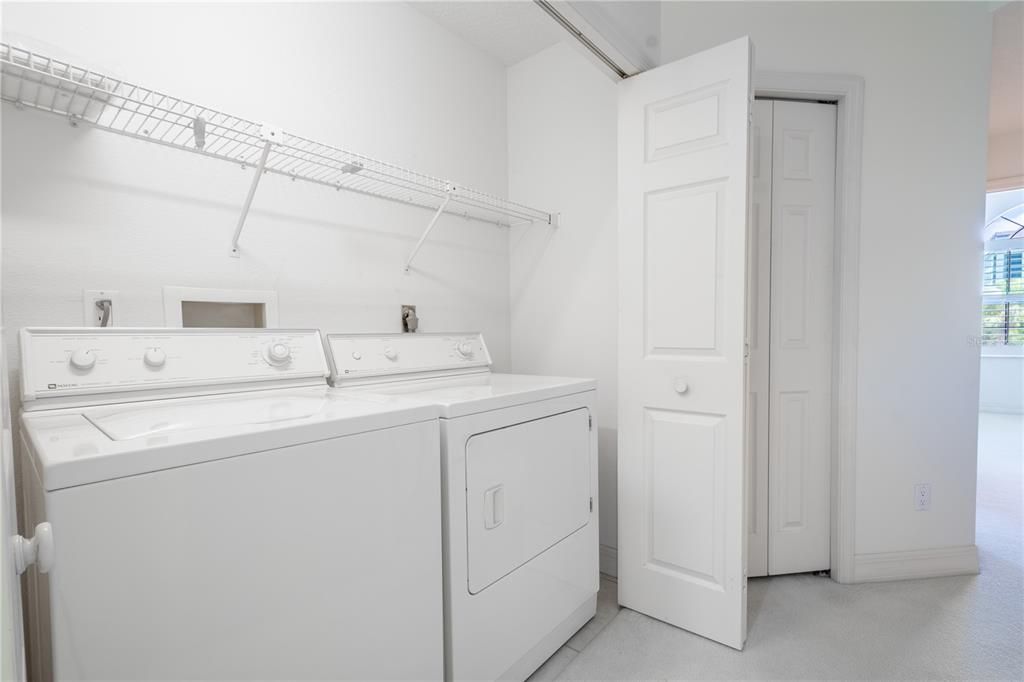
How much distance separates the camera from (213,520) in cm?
82

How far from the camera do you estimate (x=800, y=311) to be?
2100mm

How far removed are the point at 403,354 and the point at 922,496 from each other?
93.3 inches

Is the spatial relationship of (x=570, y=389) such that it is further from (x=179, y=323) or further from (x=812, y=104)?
(x=812, y=104)

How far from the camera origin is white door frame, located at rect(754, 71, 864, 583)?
2.00m

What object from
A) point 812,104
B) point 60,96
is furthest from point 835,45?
point 60,96


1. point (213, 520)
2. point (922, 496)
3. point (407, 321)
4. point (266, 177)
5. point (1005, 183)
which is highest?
point (1005, 183)

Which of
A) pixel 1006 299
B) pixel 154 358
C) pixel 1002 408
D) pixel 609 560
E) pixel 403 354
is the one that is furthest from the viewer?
pixel 1002 408

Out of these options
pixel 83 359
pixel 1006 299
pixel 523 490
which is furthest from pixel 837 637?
pixel 1006 299

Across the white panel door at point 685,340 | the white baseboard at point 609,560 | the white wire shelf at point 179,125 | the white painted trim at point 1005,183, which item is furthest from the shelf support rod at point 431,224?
the white painted trim at point 1005,183

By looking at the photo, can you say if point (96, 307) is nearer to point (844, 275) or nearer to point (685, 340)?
point (685, 340)

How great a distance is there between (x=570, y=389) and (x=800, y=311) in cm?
121

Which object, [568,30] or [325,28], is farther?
[325,28]

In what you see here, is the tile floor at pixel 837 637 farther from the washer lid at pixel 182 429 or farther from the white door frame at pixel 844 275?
the washer lid at pixel 182 429

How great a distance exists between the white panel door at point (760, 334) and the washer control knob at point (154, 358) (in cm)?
216
